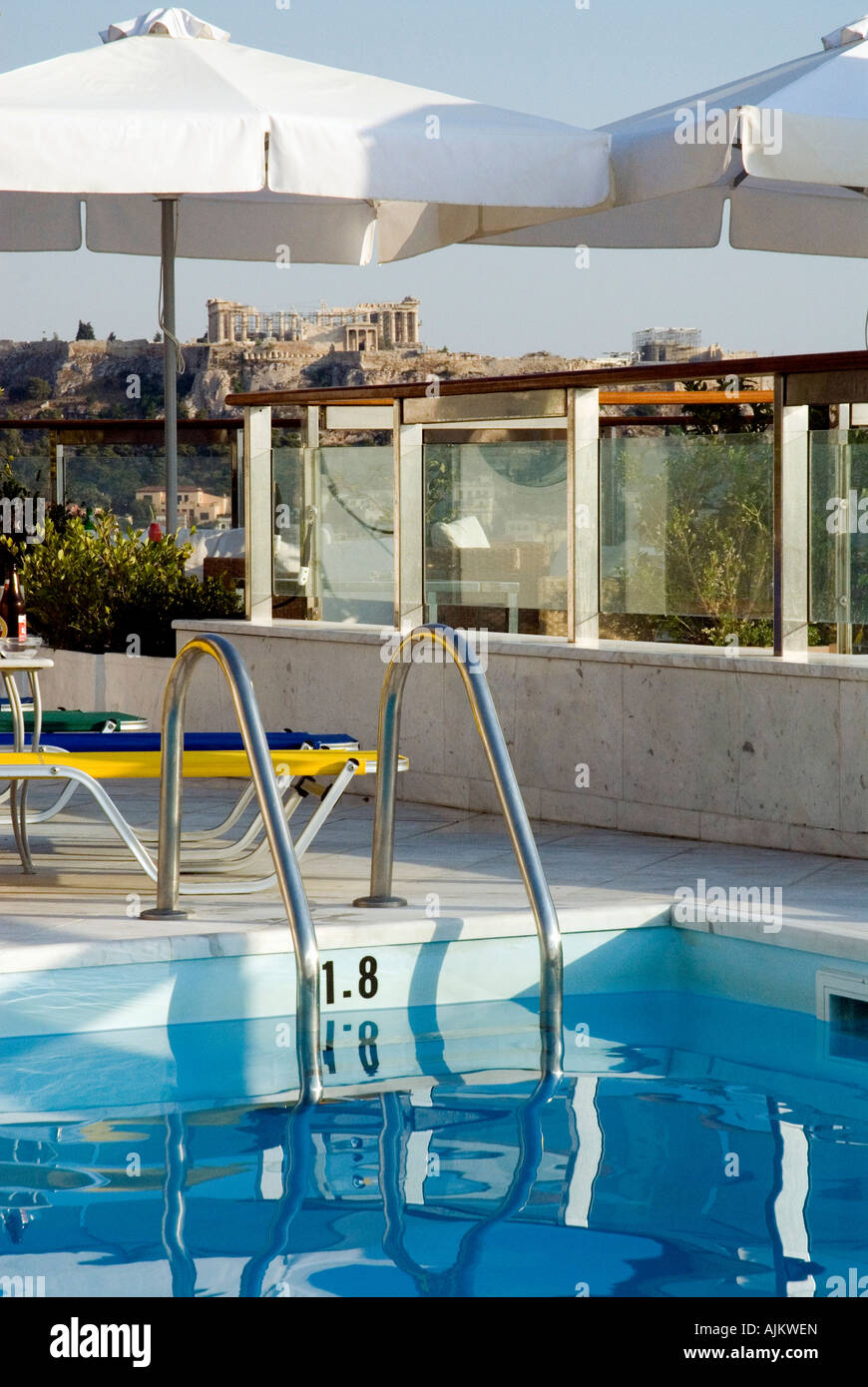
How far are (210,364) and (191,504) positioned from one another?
51.4m

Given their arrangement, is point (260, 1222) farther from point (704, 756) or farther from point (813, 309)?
point (813, 309)

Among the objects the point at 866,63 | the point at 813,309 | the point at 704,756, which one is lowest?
the point at 704,756

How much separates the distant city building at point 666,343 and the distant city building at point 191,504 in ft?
130

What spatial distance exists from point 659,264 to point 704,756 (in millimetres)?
A: 38116

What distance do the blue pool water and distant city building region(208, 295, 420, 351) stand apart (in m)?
58.3

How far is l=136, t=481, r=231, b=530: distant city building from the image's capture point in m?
11.6

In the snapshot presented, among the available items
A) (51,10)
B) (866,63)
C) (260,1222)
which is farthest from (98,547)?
(51,10)

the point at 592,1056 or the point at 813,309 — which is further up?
the point at 813,309

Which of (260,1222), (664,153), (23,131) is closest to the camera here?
(260,1222)

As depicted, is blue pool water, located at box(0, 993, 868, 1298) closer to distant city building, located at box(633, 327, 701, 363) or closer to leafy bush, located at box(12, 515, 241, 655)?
leafy bush, located at box(12, 515, 241, 655)

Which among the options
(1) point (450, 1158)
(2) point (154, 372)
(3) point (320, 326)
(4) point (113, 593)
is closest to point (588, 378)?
(1) point (450, 1158)

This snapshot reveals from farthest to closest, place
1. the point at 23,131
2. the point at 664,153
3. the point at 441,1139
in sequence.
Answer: the point at 664,153, the point at 23,131, the point at 441,1139

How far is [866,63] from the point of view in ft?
20.9

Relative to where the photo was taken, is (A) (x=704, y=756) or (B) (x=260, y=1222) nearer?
(B) (x=260, y=1222)
